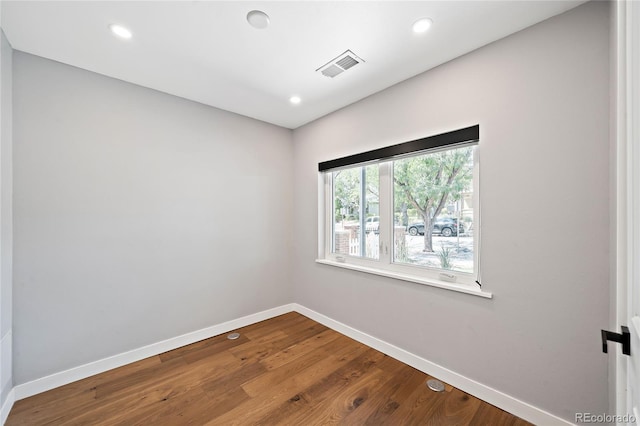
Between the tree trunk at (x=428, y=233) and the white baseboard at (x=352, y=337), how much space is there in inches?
38.3

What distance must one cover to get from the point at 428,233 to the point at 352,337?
1439 mm

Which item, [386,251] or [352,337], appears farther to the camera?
[352,337]

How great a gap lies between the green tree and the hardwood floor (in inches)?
47.1

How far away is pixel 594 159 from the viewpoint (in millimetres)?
1475

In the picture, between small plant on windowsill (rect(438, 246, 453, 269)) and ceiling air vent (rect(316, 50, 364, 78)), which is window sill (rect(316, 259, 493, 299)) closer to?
small plant on windowsill (rect(438, 246, 453, 269))

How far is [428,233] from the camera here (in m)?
Result: 2.35

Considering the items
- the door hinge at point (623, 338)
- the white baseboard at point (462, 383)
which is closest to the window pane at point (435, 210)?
the white baseboard at point (462, 383)

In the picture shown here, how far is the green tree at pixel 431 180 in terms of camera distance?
2135mm

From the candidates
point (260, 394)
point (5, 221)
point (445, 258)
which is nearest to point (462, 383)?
point (445, 258)

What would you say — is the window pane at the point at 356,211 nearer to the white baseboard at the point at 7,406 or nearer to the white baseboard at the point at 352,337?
the white baseboard at the point at 352,337

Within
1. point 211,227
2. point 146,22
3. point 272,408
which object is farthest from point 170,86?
point 272,408

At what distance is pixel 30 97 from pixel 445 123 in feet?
10.9

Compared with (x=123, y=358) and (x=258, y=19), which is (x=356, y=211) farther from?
(x=123, y=358)

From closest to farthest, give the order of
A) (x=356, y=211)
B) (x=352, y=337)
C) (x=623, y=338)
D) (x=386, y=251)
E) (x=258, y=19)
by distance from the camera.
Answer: (x=623, y=338)
(x=258, y=19)
(x=386, y=251)
(x=352, y=337)
(x=356, y=211)
